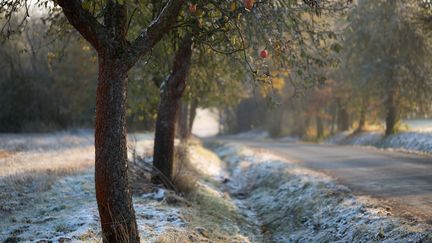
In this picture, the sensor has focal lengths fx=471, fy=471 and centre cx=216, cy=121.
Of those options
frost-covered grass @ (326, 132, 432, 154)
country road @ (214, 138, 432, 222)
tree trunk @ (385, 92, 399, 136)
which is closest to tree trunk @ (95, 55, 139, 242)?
country road @ (214, 138, 432, 222)

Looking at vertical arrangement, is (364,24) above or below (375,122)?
above

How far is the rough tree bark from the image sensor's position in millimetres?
6336

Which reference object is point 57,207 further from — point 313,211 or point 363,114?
point 363,114

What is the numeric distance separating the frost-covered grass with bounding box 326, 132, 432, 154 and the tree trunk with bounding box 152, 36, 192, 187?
12576 mm

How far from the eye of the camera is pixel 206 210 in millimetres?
11336

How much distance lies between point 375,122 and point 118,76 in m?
30.1

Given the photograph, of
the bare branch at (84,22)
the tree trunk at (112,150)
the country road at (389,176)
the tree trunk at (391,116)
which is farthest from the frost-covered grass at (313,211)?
the tree trunk at (391,116)

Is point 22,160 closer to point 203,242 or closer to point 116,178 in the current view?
point 203,242

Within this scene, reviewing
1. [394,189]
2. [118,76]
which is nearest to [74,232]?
[118,76]

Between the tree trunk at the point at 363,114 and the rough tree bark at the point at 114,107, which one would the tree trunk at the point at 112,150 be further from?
the tree trunk at the point at 363,114

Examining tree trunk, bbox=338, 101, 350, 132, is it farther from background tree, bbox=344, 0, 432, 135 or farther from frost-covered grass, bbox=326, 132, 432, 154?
background tree, bbox=344, 0, 432, 135

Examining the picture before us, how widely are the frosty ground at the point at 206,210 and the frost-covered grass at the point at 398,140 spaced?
9.31 meters

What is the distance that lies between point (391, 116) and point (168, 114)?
19417 millimetres

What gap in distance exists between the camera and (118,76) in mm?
6383
